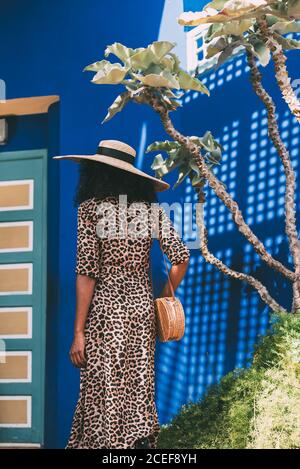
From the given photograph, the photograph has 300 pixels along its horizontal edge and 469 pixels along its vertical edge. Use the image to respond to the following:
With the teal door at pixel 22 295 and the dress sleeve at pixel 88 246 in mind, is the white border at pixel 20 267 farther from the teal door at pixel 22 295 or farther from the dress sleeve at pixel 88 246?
the dress sleeve at pixel 88 246

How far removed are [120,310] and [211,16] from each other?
5.16ft

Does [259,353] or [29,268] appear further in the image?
[29,268]

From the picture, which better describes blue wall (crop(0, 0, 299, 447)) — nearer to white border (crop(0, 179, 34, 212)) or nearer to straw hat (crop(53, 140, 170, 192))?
white border (crop(0, 179, 34, 212))

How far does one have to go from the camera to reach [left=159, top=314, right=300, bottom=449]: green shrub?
4191 mm

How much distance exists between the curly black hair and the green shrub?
1.04 m

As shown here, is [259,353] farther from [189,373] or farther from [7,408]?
[7,408]

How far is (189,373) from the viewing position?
549 centimetres

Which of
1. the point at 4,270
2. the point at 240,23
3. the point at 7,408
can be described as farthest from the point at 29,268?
the point at 240,23

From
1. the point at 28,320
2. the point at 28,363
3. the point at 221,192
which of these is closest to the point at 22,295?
the point at 28,320

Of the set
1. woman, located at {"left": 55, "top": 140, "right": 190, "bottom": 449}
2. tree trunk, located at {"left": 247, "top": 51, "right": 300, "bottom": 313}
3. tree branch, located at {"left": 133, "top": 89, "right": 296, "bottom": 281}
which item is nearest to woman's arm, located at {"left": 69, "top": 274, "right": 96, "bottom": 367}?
woman, located at {"left": 55, "top": 140, "right": 190, "bottom": 449}

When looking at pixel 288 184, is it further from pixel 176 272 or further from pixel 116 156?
pixel 116 156

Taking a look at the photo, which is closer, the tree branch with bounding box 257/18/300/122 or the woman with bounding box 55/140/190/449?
the woman with bounding box 55/140/190/449

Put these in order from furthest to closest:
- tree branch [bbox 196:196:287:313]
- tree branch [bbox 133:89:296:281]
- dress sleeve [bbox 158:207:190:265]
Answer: tree branch [bbox 196:196:287:313], tree branch [bbox 133:89:296:281], dress sleeve [bbox 158:207:190:265]

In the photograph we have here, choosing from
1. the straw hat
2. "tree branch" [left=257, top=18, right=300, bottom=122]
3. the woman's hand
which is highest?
"tree branch" [left=257, top=18, right=300, bottom=122]
